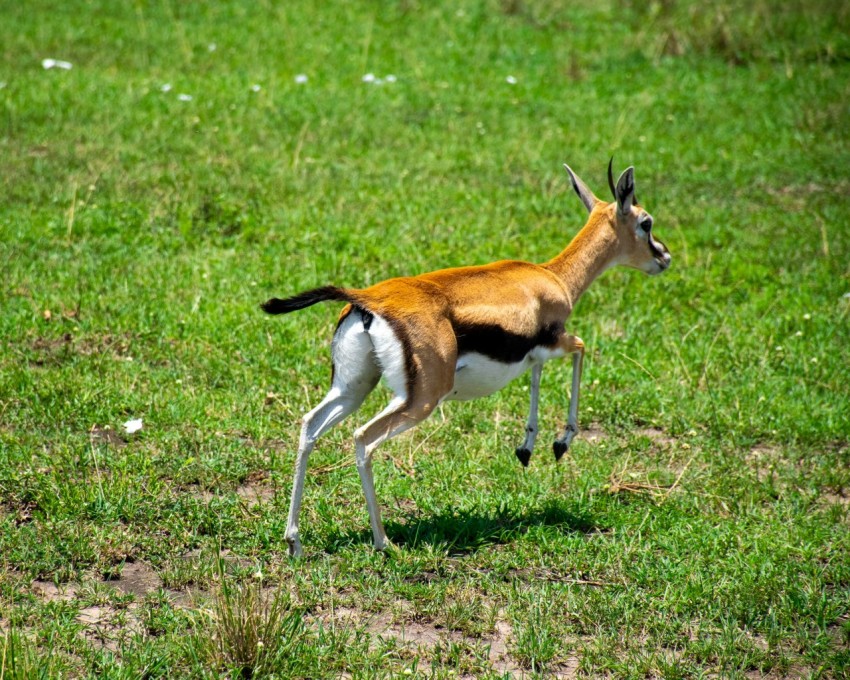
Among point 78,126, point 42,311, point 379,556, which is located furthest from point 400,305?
A: point 78,126

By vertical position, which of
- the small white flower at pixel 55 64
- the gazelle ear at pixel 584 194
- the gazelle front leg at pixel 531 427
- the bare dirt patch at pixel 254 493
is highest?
the gazelle ear at pixel 584 194

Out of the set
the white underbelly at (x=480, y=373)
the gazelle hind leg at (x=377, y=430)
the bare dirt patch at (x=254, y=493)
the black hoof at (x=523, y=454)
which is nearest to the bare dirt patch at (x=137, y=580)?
the bare dirt patch at (x=254, y=493)

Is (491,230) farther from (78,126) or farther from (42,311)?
(78,126)

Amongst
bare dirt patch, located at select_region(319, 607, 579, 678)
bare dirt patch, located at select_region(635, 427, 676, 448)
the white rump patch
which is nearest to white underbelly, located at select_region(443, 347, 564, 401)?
the white rump patch

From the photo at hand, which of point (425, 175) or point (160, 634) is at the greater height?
point (425, 175)

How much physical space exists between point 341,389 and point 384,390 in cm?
173

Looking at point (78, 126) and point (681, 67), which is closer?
point (78, 126)

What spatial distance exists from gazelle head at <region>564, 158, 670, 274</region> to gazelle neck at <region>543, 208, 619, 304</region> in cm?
4

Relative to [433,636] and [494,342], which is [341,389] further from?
[433,636]

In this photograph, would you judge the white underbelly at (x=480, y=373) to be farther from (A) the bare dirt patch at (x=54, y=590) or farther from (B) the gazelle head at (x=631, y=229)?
(A) the bare dirt patch at (x=54, y=590)

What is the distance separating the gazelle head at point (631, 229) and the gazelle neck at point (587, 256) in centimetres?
4

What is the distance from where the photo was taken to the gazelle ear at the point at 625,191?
18.2ft

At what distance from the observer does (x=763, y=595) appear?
4.61 meters

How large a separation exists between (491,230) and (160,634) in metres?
5.22
